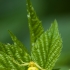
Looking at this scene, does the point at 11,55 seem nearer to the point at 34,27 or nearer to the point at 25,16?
the point at 34,27

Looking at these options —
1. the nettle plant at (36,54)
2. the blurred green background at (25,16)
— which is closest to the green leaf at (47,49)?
the nettle plant at (36,54)

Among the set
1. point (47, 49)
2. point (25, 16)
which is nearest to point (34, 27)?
point (47, 49)

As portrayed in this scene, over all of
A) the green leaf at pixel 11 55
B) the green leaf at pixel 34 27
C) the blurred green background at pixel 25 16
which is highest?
the blurred green background at pixel 25 16

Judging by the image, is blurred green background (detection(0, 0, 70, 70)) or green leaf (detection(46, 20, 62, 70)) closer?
green leaf (detection(46, 20, 62, 70))

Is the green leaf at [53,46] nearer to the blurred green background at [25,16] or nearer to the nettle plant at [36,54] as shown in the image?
the nettle plant at [36,54]

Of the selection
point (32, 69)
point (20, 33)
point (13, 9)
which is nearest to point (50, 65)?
point (32, 69)

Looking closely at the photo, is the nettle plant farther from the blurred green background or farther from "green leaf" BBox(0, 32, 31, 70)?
the blurred green background

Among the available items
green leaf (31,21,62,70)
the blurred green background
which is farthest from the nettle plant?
the blurred green background
